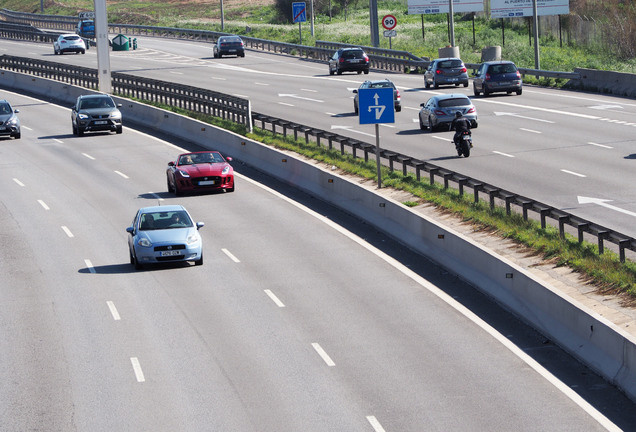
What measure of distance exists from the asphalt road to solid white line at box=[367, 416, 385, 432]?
0.08 ft

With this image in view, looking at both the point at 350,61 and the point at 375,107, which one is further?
the point at 350,61

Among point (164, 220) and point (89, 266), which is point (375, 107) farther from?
point (89, 266)

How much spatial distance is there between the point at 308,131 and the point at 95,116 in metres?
12.7

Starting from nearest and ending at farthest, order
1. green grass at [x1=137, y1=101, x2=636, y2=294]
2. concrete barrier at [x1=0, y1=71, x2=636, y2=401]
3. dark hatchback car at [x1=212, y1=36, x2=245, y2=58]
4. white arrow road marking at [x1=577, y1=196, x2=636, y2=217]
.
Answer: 1. concrete barrier at [x1=0, y1=71, x2=636, y2=401]
2. green grass at [x1=137, y1=101, x2=636, y2=294]
3. white arrow road marking at [x1=577, y1=196, x2=636, y2=217]
4. dark hatchback car at [x1=212, y1=36, x2=245, y2=58]

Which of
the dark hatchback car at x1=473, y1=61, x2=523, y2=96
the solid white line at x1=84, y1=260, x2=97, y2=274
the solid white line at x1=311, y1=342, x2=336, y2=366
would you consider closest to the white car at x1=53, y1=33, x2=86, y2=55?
the dark hatchback car at x1=473, y1=61, x2=523, y2=96

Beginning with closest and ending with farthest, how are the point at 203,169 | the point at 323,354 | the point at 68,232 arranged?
the point at 323,354 < the point at 68,232 < the point at 203,169

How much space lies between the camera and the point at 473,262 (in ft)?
65.9

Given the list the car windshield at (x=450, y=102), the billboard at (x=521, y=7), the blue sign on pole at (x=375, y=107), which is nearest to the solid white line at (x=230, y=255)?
the blue sign on pole at (x=375, y=107)

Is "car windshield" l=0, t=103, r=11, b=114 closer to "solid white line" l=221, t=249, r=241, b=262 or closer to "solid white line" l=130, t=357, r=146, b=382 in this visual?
"solid white line" l=221, t=249, r=241, b=262

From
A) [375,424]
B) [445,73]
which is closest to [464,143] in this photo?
[375,424]

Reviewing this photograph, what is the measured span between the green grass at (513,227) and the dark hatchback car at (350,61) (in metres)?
30.1

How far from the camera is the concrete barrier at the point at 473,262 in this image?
1448cm

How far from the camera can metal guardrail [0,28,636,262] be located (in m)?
19.9

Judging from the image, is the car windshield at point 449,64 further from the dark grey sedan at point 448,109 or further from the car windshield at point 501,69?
the dark grey sedan at point 448,109
